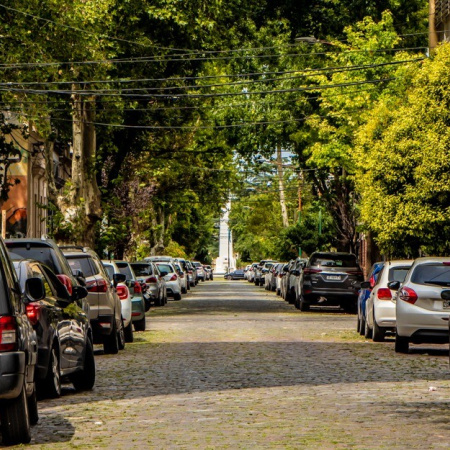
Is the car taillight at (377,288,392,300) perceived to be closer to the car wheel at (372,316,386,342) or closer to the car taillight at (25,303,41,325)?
the car wheel at (372,316,386,342)

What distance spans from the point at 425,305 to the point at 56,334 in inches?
340

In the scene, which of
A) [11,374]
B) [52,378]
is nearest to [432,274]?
[52,378]

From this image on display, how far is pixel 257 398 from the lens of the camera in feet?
47.3

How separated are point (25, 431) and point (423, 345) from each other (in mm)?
15053

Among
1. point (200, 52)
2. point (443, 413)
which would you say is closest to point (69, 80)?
point (200, 52)

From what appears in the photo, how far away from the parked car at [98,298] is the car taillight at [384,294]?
488cm

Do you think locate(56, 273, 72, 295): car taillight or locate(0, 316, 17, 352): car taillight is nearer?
locate(0, 316, 17, 352): car taillight

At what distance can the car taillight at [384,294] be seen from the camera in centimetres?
2389

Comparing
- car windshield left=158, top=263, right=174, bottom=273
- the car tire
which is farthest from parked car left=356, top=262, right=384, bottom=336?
car windshield left=158, top=263, right=174, bottom=273

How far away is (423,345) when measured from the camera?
24.6 m

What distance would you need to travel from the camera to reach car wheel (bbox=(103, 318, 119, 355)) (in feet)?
70.5

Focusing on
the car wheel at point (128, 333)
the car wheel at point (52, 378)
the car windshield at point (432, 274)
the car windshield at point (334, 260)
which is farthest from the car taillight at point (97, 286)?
the car windshield at point (334, 260)

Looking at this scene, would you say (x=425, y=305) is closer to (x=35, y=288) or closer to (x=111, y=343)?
(x=111, y=343)

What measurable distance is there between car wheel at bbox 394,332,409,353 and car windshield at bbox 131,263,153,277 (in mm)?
19728
